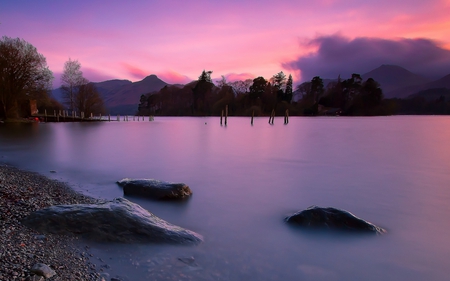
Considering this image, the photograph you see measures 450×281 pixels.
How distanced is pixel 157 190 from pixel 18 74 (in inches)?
1877

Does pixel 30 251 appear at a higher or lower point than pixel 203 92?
lower

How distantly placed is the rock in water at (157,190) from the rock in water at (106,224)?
2.34m

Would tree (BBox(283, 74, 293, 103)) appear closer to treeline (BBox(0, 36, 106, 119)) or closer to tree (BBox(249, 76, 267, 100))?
tree (BBox(249, 76, 267, 100))

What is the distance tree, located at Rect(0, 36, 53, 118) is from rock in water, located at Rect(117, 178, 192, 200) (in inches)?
1815

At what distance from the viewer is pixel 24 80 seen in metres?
43.5

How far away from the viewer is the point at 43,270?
310cm

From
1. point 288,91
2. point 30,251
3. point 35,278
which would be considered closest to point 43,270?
point 35,278

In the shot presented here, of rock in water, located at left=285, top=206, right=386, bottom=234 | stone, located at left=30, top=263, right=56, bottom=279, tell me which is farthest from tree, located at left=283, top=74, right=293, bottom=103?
stone, located at left=30, top=263, right=56, bottom=279

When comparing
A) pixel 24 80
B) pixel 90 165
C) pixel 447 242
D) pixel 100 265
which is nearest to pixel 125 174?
pixel 90 165

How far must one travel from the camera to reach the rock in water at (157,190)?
761cm

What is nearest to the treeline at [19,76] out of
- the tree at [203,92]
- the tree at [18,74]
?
the tree at [18,74]

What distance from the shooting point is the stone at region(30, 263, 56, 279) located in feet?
10.0

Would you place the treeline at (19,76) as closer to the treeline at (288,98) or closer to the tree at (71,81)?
the tree at (71,81)

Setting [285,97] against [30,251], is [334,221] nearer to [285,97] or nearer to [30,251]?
[30,251]
